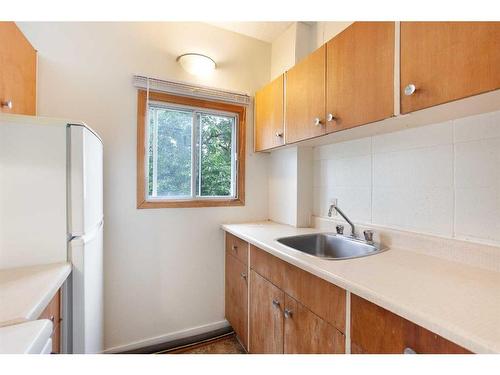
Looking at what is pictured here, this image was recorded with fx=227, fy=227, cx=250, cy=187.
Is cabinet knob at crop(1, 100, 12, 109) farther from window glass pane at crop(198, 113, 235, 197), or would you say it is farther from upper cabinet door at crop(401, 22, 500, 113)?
upper cabinet door at crop(401, 22, 500, 113)

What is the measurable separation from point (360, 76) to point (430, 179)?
2.05 ft

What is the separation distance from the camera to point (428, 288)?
0.76 metres

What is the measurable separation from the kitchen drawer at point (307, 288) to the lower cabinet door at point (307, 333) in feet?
0.10

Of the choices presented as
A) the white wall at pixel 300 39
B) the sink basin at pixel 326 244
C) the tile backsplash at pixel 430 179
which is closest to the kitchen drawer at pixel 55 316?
the sink basin at pixel 326 244

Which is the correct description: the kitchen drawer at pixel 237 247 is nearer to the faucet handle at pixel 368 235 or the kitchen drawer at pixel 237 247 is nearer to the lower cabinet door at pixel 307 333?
the lower cabinet door at pixel 307 333

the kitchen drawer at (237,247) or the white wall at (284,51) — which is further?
the white wall at (284,51)

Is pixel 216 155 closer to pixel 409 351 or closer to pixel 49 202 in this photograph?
pixel 49 202

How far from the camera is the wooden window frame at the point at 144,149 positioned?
5.63 feet

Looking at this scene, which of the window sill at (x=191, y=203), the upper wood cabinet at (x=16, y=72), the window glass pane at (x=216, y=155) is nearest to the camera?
the upper wood cabinet at (x=16, y=72)

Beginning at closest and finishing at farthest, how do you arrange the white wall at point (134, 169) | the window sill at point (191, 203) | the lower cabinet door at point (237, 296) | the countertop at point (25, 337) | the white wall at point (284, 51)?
the countertop at point (25, 337), the white wall at point (134, 169), the lower cabinet door at point (237, 296), the window sill at point (191, 203), the white wall at point (284, 51)

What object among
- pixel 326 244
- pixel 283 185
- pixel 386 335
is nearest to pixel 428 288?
pixel 386 335

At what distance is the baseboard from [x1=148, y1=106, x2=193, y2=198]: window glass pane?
1.12m

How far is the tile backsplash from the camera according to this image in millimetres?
959
